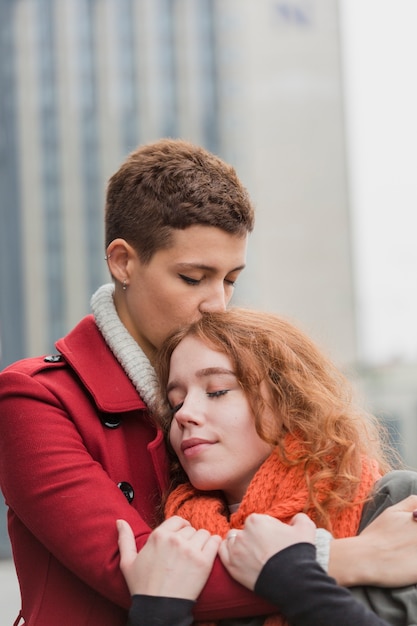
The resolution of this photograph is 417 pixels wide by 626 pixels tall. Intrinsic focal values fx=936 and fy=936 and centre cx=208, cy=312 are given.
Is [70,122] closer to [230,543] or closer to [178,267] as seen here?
[178,267]

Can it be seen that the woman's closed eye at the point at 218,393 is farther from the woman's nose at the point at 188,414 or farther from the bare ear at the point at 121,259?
the bare ear at the point at 121,259

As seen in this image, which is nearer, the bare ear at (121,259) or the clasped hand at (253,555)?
the clasped hand at (253,555)

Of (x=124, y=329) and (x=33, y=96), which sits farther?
(x=33, y=96)

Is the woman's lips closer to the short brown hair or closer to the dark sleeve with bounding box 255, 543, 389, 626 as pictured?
the dark sleeve with bounding box 255, 543, 389, 626

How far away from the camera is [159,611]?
4.59ft

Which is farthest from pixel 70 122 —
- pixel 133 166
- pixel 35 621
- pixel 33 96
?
pixel 35 621

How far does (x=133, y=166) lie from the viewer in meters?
1.83

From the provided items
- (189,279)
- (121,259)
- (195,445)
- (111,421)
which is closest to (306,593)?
(195,445)

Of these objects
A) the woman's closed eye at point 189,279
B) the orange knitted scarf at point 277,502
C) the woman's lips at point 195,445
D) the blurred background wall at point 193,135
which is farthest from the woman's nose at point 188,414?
Result: the blurred background wall at point 193,135

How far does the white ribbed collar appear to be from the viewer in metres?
1.73

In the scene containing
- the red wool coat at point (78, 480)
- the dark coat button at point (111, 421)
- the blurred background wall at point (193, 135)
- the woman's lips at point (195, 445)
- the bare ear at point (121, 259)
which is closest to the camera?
the red wool coat at point (78, 480)

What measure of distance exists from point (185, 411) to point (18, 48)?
473 centimetres

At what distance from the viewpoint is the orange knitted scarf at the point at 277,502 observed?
151 centimetres

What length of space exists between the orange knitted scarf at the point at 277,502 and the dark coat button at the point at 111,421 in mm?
182
